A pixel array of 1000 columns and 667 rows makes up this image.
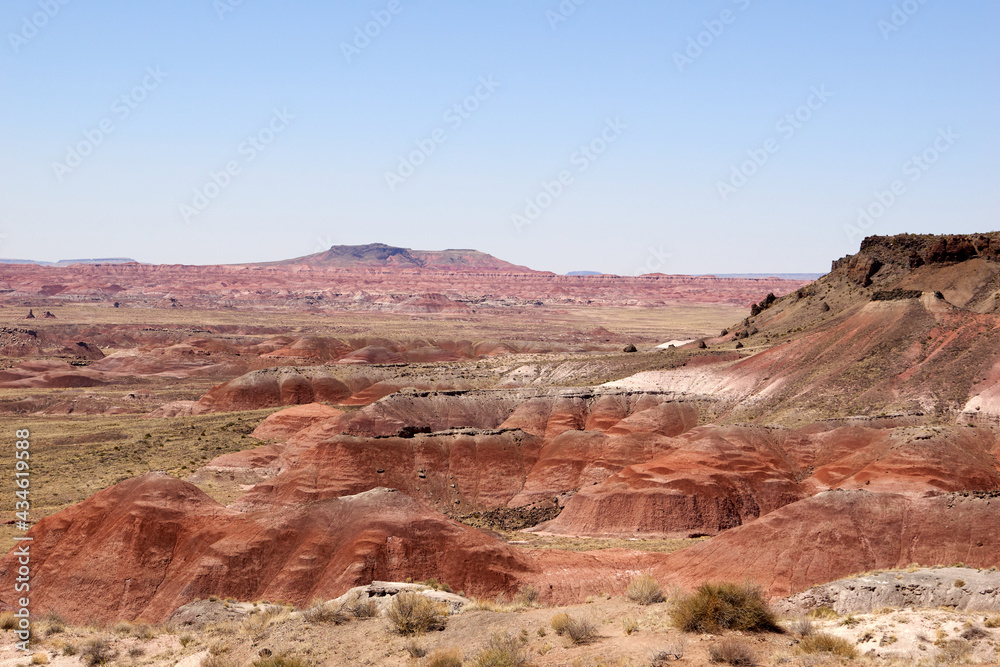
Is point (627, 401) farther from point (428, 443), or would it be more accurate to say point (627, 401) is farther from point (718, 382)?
point (428, 443)

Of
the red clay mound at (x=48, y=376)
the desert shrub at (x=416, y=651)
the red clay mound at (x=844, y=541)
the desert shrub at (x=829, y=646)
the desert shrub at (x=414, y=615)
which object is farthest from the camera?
the red clay mound at (x=48, y=376)

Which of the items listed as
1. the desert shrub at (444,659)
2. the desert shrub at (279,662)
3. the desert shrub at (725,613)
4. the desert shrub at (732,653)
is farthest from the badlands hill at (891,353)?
the desert shrub at (279,662)

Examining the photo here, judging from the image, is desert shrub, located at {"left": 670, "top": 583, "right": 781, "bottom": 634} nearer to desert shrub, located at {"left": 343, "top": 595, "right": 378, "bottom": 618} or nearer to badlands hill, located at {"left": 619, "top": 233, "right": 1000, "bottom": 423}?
desert shrub, located at {"left": 343, "top": 595, "right": 378, "bottom": 618}

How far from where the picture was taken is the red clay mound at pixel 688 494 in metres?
43.3

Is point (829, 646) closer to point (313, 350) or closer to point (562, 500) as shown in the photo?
point (562, 500)

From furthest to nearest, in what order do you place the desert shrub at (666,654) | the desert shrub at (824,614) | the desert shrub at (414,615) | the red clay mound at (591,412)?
1. the red clay mound at (591,412)
2. the desert shrub at (414,615)
3. the desert shrub at (824,614)
4. the desert shrub at (666,654)

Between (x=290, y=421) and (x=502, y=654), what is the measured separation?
2140 inches

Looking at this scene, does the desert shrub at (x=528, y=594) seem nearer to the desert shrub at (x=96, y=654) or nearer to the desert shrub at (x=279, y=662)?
the desert shrub at (x=279, y=662)

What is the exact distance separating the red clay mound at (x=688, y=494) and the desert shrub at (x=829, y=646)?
1111 inches

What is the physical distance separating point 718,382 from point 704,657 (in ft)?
167

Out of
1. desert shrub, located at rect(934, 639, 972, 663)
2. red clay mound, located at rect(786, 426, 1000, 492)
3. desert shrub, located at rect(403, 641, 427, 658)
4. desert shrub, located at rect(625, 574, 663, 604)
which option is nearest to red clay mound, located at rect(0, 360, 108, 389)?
red clay mound, located at rect(786, 426, 1000, 492)

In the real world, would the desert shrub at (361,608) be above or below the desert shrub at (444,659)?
below

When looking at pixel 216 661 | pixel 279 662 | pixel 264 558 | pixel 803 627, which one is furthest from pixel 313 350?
pixel 803 627

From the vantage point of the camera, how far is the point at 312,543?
30.6 meters
